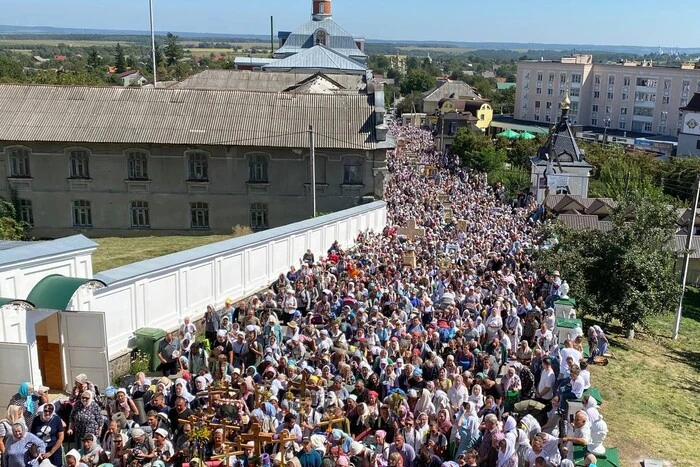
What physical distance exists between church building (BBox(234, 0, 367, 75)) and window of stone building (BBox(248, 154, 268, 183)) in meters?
36.5

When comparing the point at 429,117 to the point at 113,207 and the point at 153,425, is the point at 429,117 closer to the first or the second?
the point at 113,207

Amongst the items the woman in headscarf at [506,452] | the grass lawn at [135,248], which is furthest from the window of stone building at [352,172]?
the woman in headscarf at [506,452]

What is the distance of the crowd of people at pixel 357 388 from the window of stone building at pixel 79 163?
51.7 ft

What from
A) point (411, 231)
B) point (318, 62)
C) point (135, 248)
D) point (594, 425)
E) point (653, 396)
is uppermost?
point (318, 62)

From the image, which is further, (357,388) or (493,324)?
(493,324)

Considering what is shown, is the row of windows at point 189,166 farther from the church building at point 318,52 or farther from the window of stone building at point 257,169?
the church building at point 318,52

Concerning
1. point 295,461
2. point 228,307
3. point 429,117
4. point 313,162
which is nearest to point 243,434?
point 295,461

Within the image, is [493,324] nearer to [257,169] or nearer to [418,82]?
[257,169]

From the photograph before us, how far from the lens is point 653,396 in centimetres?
1578

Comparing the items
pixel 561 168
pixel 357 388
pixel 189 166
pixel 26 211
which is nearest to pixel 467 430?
pixel 357 388

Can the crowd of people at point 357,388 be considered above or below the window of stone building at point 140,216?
above

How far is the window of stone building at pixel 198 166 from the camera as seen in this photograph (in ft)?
98.7

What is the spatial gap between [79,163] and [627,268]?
22171 mm

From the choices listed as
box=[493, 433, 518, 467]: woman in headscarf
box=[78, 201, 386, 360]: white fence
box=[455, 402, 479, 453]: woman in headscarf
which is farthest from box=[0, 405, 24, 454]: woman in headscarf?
box=[493, 433, 518, 467]: woman in headscarf
